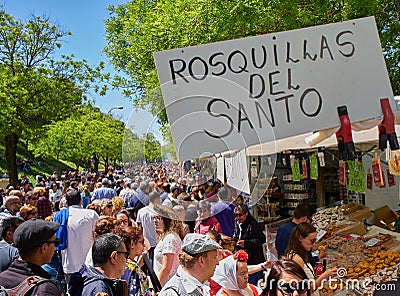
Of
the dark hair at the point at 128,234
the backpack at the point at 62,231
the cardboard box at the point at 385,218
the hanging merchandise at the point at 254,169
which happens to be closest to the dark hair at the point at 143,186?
the dark hair at the point at 128,234

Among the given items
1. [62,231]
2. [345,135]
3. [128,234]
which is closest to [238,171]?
[62,231]

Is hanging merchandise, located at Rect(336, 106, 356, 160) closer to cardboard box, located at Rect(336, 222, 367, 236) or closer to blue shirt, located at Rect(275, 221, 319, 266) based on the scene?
blue shirt, located at Rect(275, 221, 319, 266)

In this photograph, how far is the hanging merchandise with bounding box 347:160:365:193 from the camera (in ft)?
20.8

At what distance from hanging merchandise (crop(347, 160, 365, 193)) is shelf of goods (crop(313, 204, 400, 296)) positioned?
0.56m

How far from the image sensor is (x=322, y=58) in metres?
3.29

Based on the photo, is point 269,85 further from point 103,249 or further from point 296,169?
point 296,169

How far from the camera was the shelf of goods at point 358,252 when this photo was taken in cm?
518

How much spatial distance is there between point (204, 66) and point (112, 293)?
1.84 m

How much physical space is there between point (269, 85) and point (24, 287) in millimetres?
2226

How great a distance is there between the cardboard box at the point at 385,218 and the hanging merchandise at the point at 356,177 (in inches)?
29.6

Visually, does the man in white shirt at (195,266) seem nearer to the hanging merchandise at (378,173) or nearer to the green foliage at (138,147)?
the green foliage at (138,147)

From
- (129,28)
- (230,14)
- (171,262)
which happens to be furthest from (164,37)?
(171,262)

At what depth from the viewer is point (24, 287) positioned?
3.03 m

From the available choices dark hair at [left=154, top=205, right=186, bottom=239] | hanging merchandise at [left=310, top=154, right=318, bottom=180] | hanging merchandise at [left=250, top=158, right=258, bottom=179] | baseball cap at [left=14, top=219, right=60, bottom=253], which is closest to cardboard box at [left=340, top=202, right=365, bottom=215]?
hanging merchandise at [left=310, top=154, right=318, bottom=180]
